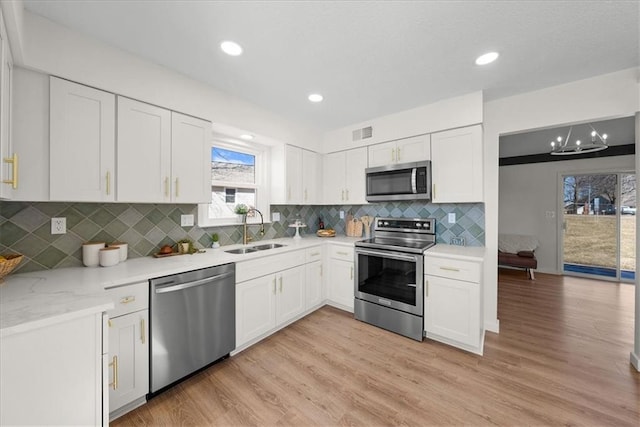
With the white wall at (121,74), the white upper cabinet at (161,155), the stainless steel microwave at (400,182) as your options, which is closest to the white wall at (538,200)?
the stainless steel microwave at (400,182)

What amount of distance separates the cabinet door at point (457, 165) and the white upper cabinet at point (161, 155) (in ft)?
8.12

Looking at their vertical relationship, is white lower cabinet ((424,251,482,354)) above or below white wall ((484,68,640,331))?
below

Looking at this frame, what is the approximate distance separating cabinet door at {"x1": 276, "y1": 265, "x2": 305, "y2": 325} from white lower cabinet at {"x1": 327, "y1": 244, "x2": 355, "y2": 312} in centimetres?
48

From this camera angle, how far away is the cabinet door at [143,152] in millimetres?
1844

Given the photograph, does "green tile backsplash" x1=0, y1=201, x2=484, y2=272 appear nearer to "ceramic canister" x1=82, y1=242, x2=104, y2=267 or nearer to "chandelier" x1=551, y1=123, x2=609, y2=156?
"ceramic canister" x1=82, y1=242, x2=104, y2=267

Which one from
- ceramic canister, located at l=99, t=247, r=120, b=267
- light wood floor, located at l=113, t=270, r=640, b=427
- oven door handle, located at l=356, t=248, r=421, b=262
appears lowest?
light wood floor, located at l=113, t=270, r=640, b=427

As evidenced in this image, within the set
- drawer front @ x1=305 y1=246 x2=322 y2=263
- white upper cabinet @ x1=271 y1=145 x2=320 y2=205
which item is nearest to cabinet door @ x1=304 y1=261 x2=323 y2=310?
drawer front @ x1=305 y1=246 x2=322 y2=263

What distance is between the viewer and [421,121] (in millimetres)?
2879

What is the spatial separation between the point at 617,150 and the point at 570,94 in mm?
3641

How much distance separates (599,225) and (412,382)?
564cm

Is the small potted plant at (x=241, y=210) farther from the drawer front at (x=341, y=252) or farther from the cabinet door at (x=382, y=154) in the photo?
the cabinet door at (x=382, y=154)

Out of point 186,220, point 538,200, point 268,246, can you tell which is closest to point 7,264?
point 186,220

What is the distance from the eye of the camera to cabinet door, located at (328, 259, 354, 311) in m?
3.15

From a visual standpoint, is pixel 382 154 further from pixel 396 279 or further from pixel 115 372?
pixel 115 372
